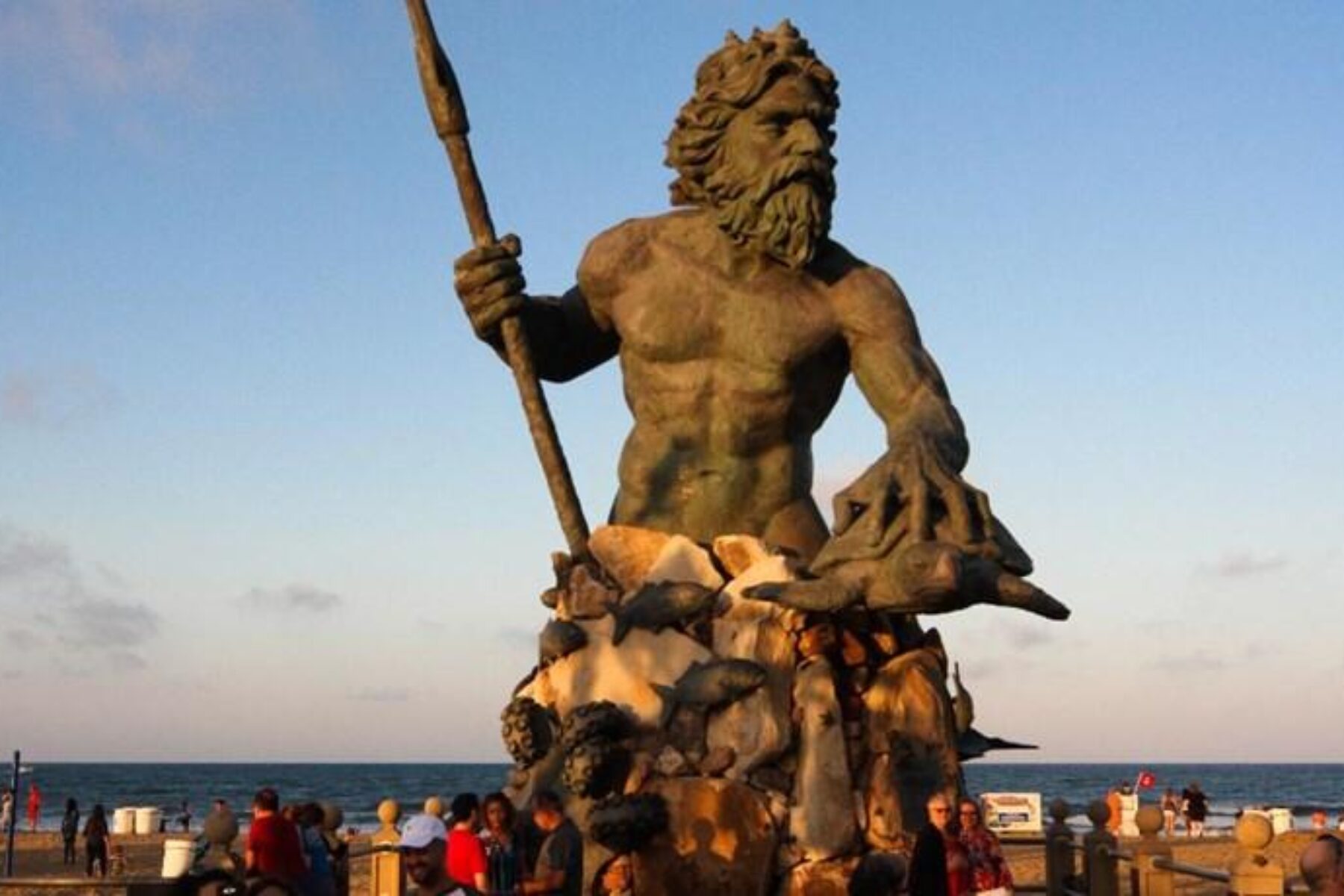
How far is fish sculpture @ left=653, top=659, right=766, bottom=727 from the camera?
21.1ft

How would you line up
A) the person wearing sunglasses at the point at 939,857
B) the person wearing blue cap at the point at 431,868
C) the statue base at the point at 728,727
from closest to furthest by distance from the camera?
the person wearing blue cap at the point at 431,868 → the person wearing sunglasses at the point at 939,857 → the statue base at the point at 728,727

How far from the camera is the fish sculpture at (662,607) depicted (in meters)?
6.62

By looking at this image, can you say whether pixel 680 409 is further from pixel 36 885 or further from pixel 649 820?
pixel 36 885

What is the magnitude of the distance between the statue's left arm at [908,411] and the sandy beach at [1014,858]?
33.6 ft

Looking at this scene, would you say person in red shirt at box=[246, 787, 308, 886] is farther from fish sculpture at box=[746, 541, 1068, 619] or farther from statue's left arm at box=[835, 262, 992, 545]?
statue's left arm at box=[835, 262, 992, 545]

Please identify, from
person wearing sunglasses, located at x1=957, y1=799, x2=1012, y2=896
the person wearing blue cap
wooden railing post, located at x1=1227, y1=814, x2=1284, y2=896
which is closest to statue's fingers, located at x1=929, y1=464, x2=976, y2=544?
person wearing sunglasses, located at x1=957, y1=799, x2=1012, y2=896

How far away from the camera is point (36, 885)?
24.7 feet

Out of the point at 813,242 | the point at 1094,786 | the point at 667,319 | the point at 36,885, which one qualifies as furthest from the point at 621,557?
the point at 1094,786

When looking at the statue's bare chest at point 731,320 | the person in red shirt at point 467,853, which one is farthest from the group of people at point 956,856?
the statue's bare chest at point 731,320

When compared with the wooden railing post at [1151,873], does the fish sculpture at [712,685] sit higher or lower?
higher

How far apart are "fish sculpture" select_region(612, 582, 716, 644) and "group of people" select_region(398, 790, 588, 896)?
680 millimetres

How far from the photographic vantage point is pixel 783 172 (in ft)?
21.7

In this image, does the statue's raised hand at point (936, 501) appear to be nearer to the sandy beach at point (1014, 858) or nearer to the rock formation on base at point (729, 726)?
the rock formation on base at point (729, 726)

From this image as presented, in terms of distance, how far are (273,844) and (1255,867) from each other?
11.3 feet
